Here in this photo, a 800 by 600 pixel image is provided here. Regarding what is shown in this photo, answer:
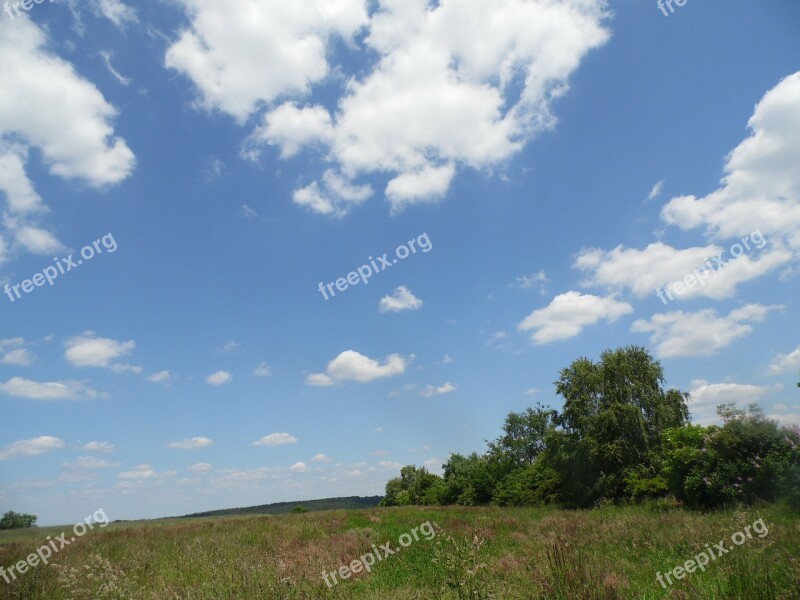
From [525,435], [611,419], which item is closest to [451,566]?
[611,419]

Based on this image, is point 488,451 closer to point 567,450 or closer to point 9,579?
point 567,450

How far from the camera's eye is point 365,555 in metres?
10.8

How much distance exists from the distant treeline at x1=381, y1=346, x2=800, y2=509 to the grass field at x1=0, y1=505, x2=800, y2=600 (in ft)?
10.9

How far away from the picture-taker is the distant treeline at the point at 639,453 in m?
16.6

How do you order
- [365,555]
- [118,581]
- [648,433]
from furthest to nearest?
[648,433]
[365,555]
[118,581]

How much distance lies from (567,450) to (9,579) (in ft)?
118

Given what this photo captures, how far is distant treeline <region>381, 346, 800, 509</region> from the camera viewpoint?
1659 centimetres

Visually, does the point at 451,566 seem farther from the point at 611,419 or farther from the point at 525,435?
the point at 525,435

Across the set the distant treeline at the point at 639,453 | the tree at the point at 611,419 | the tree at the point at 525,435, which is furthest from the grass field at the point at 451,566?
the tree at the point at 525,435

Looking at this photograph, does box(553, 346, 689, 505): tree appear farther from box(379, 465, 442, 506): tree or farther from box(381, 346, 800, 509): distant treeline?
box(379, 465, 442, 506): tree

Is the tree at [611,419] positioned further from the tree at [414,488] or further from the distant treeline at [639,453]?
the tree at [414,488]

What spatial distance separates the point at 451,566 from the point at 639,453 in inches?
1360

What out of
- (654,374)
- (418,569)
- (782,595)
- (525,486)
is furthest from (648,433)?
(782,595)

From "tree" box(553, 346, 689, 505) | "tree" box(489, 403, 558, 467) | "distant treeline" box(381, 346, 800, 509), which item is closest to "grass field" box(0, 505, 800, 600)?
"distant treeline" box(381, 346, 800, 509)
